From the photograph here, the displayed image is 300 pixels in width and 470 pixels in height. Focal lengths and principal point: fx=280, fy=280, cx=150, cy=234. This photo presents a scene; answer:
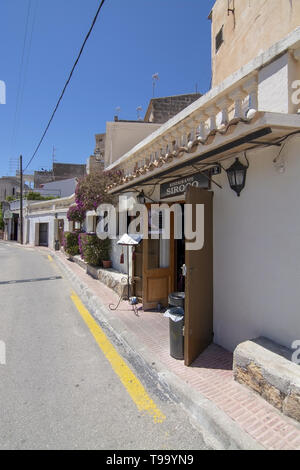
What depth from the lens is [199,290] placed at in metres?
4.36

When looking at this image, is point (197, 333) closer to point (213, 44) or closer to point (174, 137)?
point (174, 137)

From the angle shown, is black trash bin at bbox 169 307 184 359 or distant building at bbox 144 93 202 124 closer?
black trash bin at bbox 169 307 184 359

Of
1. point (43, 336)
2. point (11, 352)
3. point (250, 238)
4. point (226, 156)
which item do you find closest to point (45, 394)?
point (11, 352)

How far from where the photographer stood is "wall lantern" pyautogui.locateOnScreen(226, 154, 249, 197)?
4.08 metres

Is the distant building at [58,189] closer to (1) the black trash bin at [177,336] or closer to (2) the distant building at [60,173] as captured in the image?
(2) the distant building at [60,173]

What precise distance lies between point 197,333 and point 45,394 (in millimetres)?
2221

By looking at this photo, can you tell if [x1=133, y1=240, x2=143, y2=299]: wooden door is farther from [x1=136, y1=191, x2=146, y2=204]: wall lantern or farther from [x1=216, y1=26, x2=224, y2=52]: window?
[x1=216, y1=26, x2=224, y2=52]: window

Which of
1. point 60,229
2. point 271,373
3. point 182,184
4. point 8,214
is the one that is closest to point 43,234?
point 60,229

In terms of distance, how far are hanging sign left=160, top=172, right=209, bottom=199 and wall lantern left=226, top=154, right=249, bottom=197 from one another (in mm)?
604

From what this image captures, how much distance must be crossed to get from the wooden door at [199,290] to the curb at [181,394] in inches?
20.3

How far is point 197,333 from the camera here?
429 centimetres

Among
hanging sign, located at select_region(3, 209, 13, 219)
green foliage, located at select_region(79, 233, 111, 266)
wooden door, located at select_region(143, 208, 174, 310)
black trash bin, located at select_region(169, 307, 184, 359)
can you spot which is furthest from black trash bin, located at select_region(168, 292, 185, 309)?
hanging sign, located at select_region(3, 209, 13, 219)

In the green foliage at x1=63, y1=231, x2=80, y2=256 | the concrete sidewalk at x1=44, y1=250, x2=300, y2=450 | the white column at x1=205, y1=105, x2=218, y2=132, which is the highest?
the white column at x1=205, y1=105, x2=218, y2=132

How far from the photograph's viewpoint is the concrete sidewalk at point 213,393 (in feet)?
8.45
